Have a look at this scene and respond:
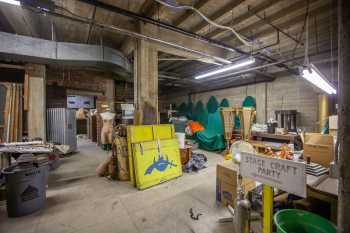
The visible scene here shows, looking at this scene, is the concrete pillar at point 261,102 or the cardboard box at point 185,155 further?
the concrete pillar at point 261,102

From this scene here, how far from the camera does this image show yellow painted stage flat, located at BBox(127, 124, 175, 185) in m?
3.27

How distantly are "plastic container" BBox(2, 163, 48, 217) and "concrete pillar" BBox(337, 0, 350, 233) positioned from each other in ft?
11.3

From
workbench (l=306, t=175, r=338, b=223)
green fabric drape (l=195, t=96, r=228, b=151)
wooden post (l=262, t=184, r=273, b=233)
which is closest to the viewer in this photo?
wooden post (l=262, t=184, r=273, b=233)

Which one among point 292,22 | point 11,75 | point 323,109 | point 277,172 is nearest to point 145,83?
point 277,172

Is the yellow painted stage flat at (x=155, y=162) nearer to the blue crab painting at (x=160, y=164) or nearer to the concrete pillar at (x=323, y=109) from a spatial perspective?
the blue crab painting at (x=160, y=164)

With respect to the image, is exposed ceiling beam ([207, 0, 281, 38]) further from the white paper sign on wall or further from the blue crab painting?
the blue crab painting

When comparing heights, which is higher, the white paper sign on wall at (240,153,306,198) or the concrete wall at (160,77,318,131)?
the concrete wall at (160,77,318,131)

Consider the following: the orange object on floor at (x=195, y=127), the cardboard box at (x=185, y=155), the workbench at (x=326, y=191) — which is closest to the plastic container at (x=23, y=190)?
the cardboard box at (x=185, y=155)

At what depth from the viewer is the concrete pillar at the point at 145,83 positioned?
3656mm

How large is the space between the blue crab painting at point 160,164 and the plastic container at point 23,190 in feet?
5.63

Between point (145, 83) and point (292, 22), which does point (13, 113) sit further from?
point (292, 22)

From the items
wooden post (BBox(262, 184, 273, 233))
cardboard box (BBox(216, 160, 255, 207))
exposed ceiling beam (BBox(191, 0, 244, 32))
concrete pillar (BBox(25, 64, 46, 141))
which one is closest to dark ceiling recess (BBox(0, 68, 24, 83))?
concrete pillar (BBox(25, 64, 46, 141))

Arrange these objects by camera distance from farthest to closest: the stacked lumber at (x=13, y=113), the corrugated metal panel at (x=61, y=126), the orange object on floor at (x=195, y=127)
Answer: the orange object on floor at (x=195, y=127), the corrugated metal panel at (x=61, y=126), the stacked lumber at (x=13, y=113)

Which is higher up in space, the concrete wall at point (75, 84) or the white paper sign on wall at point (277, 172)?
the concrete wall at point (75, 84)
